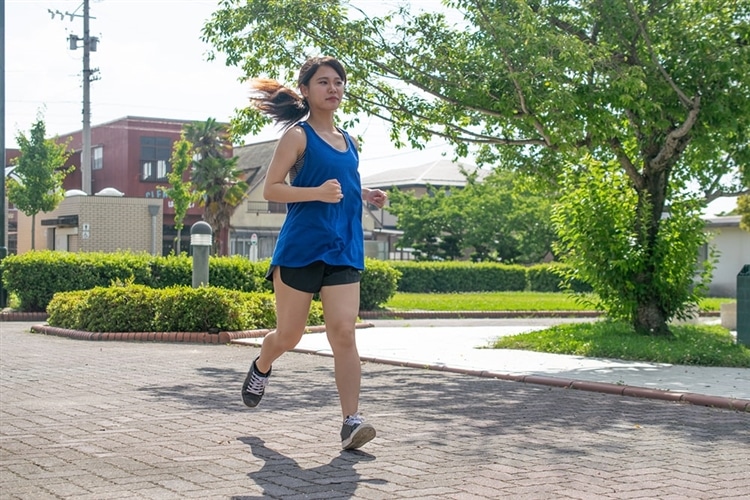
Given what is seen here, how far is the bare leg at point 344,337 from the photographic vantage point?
18.1 feet

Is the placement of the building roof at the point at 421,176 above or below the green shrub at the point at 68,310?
above

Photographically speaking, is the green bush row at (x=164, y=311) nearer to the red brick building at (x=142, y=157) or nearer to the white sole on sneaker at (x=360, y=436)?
the white sole on sneaker at (x=360, y=436)

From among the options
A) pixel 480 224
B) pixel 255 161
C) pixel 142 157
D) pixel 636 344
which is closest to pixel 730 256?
pixel 480 224

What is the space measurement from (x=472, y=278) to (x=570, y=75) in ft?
87.5

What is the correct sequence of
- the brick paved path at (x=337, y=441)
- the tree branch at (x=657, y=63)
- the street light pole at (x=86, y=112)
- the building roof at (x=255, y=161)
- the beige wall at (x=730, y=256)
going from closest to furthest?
1. the brick paved path at (x=337, y=441)
2. the tree branch at (x=657, y=63)
3. the beige wall at (x=730, y=256)
4. the street light pole at (x=86, y=112)
5. the building roof at (x=255, y=161)

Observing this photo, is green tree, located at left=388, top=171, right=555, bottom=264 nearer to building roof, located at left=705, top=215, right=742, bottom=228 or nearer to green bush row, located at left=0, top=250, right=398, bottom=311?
building roof, located at left=705, top=215, right=742, bottom=228

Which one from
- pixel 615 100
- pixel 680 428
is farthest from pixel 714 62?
pixel 680 428

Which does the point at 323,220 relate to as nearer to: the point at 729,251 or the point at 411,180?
the point at 729,251

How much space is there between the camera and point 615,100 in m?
11.6

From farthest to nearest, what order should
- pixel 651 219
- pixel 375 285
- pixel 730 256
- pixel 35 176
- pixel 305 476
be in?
pixel 35 176 < pixel 730 256 < pixel 375 285 < pixel 651 219 < pixel 305 476

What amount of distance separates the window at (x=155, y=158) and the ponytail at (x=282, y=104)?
2031 inches

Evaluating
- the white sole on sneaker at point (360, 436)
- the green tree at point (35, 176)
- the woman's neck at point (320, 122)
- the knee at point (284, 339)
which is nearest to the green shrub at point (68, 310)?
the knee at point (284, 339)

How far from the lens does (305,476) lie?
490 cm

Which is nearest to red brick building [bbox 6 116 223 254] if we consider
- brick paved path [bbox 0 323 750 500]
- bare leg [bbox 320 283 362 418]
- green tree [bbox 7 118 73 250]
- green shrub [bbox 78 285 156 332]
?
green tree [bbox 7 118 73 250]
